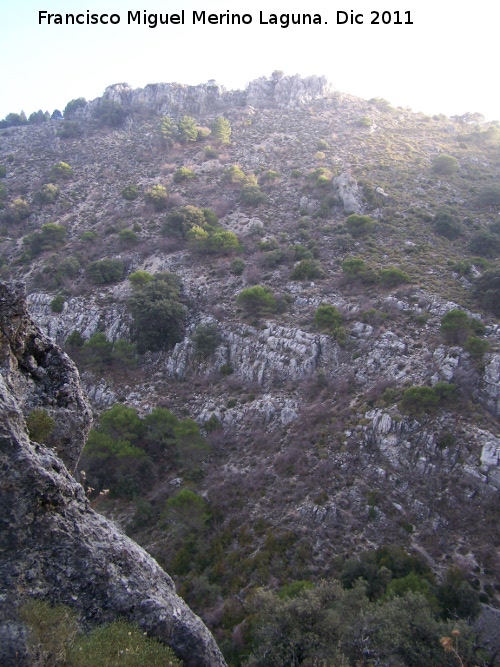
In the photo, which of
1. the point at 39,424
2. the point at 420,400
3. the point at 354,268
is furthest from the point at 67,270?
the point at 420,400

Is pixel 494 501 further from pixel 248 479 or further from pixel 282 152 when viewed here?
pixel 282 152

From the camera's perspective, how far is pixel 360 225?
35938mm

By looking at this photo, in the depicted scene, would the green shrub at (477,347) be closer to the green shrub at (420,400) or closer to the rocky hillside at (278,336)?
the rocky hillside at (278,336)

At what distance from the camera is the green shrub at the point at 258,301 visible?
29.0 metres

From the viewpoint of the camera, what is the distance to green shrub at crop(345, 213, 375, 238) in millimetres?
35684

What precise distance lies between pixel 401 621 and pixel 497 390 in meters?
12.6

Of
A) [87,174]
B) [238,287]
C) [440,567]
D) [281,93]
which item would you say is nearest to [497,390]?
[440,567]

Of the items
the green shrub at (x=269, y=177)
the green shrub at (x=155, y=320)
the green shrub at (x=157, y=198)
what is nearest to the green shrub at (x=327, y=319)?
the green shrub at (x=155, y=320)

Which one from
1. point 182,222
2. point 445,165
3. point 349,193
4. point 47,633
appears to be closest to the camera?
point 47,633

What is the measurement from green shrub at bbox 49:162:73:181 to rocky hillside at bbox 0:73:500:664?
1.04ft

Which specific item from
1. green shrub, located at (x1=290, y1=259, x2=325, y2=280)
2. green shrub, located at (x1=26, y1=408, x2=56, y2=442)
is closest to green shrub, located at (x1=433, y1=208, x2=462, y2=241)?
green shrub, located at (x1=290, y1=259, x2=325, y2=280)

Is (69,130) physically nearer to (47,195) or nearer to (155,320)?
(47,195)

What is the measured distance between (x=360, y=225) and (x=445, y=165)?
17495 mm

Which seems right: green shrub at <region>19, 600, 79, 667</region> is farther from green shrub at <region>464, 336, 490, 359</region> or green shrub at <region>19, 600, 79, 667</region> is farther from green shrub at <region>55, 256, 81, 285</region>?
green shrub at <region>55, 256, 81, 285</region>
